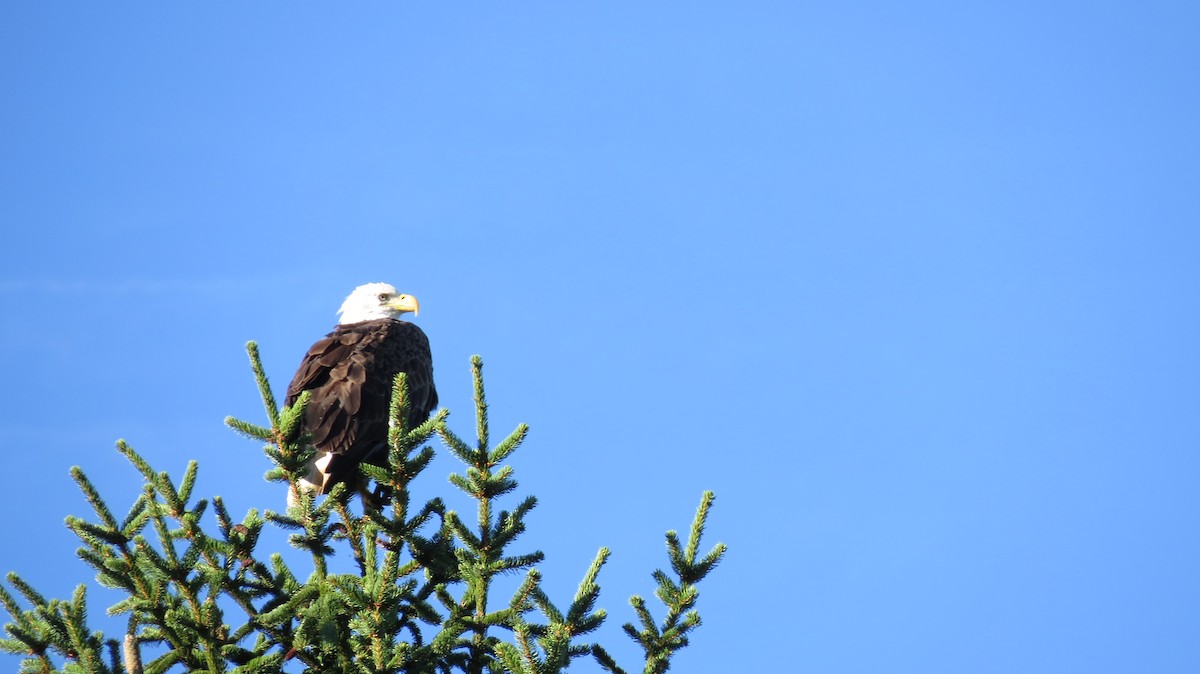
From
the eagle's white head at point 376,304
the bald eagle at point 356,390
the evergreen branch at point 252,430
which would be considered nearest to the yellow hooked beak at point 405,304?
the eagle's white head at point 376,304

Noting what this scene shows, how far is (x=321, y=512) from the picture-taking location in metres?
4.30

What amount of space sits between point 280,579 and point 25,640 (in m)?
0.82

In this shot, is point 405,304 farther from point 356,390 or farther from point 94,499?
point 94,499

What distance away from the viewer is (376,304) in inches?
337

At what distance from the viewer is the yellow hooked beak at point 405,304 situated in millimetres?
8516

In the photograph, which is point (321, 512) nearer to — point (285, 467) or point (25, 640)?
point (285, 467)

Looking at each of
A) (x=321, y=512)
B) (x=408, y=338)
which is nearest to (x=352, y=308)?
(x=408, y=338)

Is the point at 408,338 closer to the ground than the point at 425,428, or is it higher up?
higher up

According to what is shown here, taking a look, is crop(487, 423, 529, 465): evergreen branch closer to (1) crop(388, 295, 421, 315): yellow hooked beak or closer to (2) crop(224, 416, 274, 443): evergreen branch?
(2) crop(224, 416, 274, 443): evergreen branch

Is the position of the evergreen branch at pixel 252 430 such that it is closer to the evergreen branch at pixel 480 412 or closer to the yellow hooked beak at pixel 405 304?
the evergreen branch at pixel 480 412

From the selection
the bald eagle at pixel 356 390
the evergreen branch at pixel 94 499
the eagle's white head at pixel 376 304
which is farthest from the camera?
the eagle's white head at pixel 376 304

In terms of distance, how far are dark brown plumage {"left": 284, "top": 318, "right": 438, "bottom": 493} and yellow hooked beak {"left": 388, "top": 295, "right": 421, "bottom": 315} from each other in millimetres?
746

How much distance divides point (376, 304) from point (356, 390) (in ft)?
6.66

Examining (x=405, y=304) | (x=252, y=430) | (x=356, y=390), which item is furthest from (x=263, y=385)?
(x=405, y=304)
